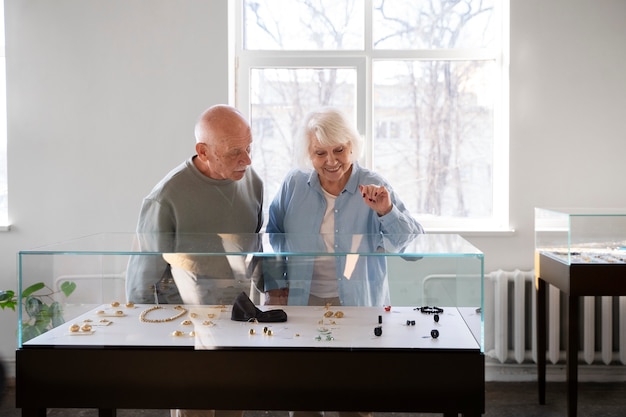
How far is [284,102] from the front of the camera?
438 cm

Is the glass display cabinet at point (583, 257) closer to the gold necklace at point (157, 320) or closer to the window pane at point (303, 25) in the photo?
the window pane at point (303, 25)

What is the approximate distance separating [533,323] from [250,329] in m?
2.78

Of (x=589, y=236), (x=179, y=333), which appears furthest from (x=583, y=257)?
(x=179, y=333)

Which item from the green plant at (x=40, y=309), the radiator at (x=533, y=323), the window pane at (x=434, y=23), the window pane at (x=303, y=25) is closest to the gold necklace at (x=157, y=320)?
the green plant at (x=40, y=309)

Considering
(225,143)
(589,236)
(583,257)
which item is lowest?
(583,257)

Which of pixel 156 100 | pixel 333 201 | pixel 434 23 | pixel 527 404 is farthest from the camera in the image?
pixel 434 23

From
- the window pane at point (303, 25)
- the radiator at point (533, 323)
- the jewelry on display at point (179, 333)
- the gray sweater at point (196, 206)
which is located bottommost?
the radiator at point (533, 323)

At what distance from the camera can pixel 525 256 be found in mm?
4227

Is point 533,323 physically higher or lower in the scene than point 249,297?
lower

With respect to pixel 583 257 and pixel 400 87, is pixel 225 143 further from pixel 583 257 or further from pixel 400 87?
pixel 400 87

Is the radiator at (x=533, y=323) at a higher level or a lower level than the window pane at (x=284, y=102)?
lower

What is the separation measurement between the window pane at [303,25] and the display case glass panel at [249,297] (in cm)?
269

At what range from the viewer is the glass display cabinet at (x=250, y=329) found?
5.99ft

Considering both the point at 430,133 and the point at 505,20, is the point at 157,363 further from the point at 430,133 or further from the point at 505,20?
the point at 505,20
